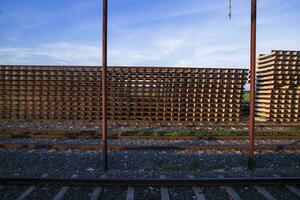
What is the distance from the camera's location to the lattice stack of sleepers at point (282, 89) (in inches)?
511

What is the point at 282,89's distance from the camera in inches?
522

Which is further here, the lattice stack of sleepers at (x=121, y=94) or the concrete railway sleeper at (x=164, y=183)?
the lattice stack of sleepers at (x=121, y=94)

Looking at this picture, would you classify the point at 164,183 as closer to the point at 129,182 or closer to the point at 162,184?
the point at 162,184

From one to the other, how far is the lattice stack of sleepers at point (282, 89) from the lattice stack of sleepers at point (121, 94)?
84.3 inches

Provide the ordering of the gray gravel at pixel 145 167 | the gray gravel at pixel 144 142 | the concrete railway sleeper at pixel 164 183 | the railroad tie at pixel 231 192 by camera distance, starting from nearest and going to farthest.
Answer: the railroad tie at pixel 231 192
the gray gravel at pixel 145 167
the concrete railway sleeper at pixel 164 183
the gray gravel at pixel 144 142

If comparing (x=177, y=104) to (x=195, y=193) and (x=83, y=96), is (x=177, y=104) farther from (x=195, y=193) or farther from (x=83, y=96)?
(x=195, y=193)

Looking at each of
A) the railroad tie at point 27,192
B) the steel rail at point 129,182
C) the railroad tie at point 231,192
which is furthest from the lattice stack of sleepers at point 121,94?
the railroad tie at point 27,192

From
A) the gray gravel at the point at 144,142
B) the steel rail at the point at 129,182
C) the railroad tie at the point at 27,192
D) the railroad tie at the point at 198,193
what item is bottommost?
the railroad tie at the point at 198,193

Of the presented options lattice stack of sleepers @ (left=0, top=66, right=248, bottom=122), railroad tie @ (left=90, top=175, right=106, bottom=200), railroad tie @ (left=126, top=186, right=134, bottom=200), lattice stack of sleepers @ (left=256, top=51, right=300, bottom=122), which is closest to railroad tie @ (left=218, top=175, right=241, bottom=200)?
railroad tie @ (left=126, top=186, right=134, bottom=200)

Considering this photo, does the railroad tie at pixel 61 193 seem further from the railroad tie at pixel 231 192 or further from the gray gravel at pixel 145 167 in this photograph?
the railroad tie at pixel 231 192

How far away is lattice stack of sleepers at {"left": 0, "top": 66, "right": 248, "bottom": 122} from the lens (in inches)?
485

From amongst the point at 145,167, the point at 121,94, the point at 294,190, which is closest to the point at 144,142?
the point at 145,167

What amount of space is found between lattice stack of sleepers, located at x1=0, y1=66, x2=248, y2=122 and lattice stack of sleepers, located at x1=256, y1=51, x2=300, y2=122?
2141 millimetres

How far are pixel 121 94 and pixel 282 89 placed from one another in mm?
10010
